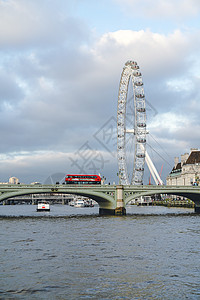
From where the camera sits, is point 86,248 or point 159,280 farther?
point 86,248

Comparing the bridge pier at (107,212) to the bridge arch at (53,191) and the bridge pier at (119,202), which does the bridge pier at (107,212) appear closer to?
the bridge arch at (53,191)

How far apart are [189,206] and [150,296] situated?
113801 millimetres

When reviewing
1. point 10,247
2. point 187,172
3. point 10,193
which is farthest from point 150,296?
point 187,172

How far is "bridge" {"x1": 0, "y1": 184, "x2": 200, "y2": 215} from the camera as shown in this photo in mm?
75062

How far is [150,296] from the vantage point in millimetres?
19141

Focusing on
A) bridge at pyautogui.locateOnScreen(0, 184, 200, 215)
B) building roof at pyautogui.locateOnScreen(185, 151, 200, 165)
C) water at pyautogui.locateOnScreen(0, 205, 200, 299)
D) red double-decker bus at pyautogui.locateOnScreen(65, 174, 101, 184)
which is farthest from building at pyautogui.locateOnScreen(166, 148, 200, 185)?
water at pyautogui.locateOnScreen(0, 205, 200, 299)

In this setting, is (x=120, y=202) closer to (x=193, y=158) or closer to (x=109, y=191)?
(x=109, y=191)

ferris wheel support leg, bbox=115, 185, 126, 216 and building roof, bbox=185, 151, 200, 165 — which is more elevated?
building roof, bbox=185, 151, 200, 165

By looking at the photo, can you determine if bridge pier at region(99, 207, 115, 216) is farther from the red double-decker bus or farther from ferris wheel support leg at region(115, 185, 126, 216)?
the red double-decker bus

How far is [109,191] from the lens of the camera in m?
81.1

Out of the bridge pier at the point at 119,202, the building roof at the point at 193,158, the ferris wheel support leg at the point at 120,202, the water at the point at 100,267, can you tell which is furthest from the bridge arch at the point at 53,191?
the building roof at the point at 193,158

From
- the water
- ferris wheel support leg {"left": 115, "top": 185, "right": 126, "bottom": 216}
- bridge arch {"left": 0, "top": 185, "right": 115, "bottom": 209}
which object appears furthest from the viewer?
ferris wheel support leg {"left": 115, "top": 185, "right": 126, "bottom": 216}

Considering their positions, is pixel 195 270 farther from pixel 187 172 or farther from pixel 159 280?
pixel 187 172

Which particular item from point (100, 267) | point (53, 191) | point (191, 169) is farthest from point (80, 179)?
point (191, 169)
